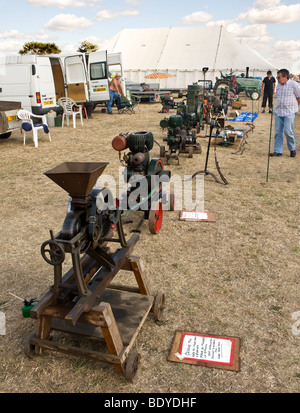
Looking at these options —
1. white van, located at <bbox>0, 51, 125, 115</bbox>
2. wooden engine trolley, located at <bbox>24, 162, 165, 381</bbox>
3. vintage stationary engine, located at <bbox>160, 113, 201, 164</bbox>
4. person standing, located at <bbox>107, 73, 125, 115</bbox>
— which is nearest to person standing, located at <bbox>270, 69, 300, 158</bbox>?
vintage stationary engine, located at <bbox>160, 113, 201, 164</bbox>

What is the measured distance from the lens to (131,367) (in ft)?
7.91

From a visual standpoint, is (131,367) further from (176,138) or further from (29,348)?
(176,138)

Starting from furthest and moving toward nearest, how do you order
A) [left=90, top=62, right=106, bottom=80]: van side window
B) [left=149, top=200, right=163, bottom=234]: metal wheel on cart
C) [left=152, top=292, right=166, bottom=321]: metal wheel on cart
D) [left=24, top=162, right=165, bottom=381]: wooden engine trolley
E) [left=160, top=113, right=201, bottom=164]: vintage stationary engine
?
[left=90, top=62, right=106, bottom=80]: van side window → [left=160, top=113, right=201, bottom=164]: vintage stationary engine → [left=149, top=200, right=163, bottom=234]: metal wheel on cart → [left=152, top=292, right=166, bottom=321]: metal wheel on cart → [left=24, top=162, right=165, bottom=381]: wooden engine trolley

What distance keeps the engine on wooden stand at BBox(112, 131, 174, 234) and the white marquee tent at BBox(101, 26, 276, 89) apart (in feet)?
94.8

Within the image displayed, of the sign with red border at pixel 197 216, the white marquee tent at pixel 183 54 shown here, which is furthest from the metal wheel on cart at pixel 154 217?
the white marquee tent at pixel 183 54

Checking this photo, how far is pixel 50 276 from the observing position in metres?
3.76

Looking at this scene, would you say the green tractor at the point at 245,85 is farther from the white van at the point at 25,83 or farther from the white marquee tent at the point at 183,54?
the white van at the point at 25,83

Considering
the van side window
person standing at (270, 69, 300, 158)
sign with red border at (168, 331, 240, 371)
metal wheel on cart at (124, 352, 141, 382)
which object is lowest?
sign with red border at (168, 331, 240, 371)

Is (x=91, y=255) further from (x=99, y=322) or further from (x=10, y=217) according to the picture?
(x=10, y=217)

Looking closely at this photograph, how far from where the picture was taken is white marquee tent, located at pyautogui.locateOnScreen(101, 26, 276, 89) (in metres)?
31.5

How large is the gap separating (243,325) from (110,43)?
36.9 metres

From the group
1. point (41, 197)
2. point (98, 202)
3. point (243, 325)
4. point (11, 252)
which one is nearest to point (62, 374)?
point (98, 202)

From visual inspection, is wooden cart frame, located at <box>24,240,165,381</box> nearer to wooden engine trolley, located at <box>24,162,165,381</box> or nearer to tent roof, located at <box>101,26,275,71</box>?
wooden engine trolley, located at <box>24,162,165,381</box>

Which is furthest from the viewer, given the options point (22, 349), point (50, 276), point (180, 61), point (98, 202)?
point (180, 61)
